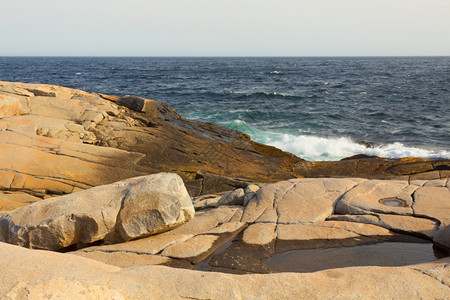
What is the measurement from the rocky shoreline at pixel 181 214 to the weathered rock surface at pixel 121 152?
58mm

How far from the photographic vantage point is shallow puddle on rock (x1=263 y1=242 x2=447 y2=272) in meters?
7.00

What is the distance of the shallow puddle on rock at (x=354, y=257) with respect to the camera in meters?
7.00

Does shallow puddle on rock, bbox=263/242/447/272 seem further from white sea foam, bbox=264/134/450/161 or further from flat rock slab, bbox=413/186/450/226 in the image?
white sea foam, bbox=264/134/450/161

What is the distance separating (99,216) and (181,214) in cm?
179

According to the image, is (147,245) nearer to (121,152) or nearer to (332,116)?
(121,152)

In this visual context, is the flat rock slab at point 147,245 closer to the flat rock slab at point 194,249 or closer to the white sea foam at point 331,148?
the flat rock slab at point 194,249

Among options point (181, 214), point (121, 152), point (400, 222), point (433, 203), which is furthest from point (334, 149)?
point (181, 214)

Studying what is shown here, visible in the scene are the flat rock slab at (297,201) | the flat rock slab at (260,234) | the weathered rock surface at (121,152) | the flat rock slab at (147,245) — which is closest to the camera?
the flat rock slab at (147,245)

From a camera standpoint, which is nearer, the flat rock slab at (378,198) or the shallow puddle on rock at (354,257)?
the shallow puddle on rock at (354,257)

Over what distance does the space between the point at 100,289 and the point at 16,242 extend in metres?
4.19

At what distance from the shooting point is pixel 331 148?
22.7m

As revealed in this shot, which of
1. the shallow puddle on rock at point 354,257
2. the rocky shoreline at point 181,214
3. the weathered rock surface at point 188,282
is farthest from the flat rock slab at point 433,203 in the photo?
the weathered rock surface at point 188,282

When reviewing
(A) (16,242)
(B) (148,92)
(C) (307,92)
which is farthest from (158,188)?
(C) (307,92)

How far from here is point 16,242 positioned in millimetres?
7777
